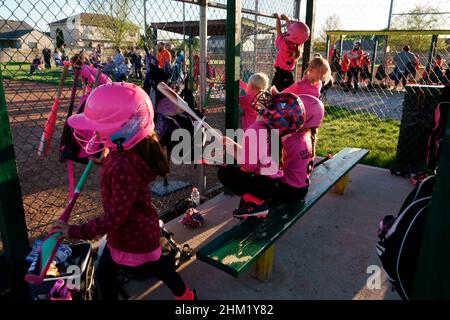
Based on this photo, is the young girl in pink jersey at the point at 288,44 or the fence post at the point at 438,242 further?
the young girl in pink jersey at the point at 288,44

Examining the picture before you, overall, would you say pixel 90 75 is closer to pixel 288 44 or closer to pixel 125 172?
pixel 125 172

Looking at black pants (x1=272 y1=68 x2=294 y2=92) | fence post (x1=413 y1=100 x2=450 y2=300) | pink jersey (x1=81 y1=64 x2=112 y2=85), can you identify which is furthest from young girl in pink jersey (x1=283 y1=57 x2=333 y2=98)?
fence post (x1=413 y1=100 x2=450 y2=300)

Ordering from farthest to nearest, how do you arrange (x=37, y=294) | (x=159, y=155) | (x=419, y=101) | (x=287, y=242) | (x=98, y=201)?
1. (x=419, y=101)
2. (x=98, y=201)
3. (x=287, y=242)
4. (x=37, y=294)
5. (x=159, y=155)

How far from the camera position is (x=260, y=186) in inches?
115

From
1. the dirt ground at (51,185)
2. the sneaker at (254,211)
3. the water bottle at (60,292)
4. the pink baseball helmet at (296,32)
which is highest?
the pink baseball helmet at (296,32)

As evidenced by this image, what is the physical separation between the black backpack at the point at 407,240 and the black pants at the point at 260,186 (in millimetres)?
1331

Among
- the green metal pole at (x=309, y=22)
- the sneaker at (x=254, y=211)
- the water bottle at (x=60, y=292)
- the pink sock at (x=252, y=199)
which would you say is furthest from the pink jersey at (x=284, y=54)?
the water bottle at (x=60, y=292)

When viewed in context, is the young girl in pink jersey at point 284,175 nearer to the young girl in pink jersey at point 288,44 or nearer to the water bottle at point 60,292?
the water bottle at point 60,292

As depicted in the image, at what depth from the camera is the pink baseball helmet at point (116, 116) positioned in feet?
5.73

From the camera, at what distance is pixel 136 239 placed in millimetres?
2045

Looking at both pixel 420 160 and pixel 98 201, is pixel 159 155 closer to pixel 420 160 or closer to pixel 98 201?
pixel 98 201

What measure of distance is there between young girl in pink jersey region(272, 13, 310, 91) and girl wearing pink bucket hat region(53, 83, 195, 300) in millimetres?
3054

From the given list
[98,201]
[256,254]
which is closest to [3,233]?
[256,254]

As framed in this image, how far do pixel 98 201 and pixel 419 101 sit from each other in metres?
4.55
